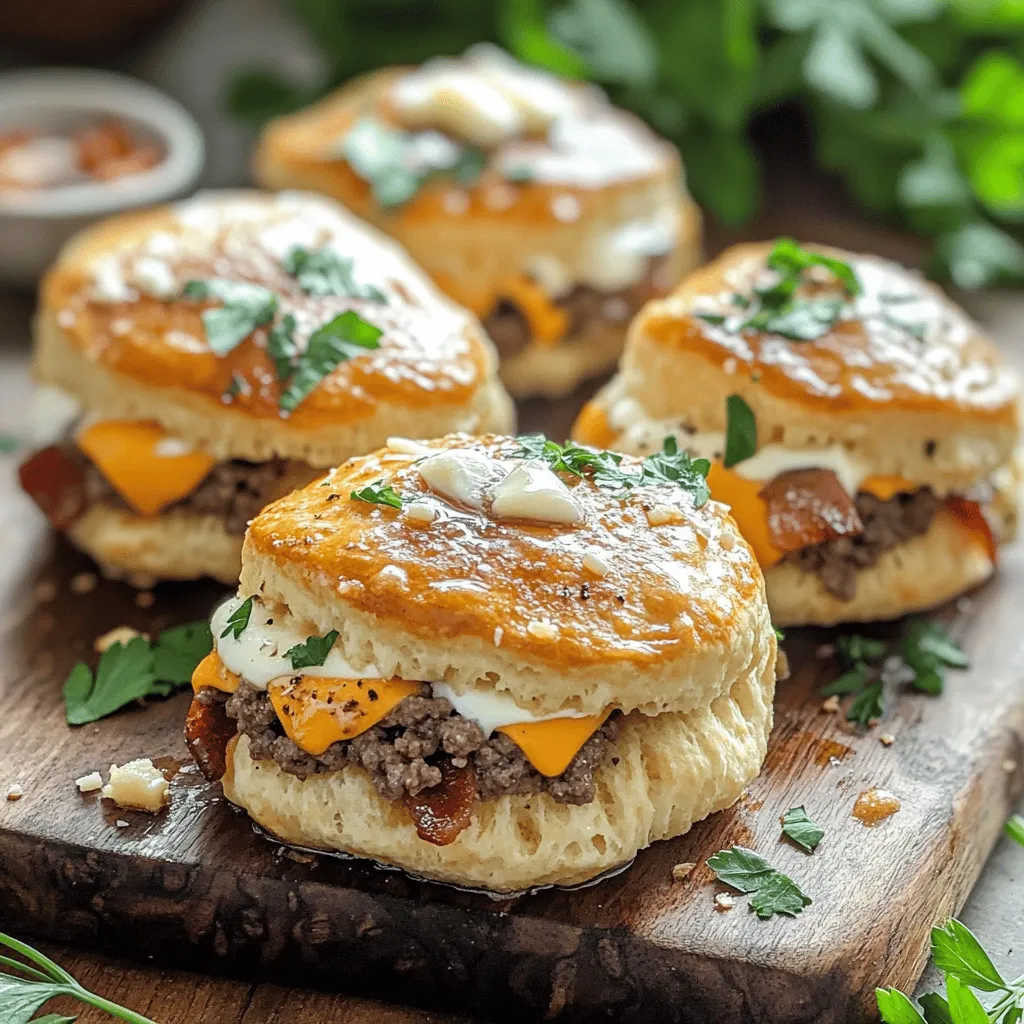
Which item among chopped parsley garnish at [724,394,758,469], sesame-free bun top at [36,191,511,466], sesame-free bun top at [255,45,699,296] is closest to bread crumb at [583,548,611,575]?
chopped parsley garnish at [724,394,758,469]

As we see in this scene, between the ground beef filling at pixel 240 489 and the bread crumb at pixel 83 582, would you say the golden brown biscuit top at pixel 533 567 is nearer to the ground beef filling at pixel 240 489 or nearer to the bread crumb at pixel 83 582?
the ground beef filling at pixel 240 489

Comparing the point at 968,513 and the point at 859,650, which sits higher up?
the point at 968,513

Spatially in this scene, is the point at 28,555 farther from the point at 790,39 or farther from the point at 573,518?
the point at 790,39

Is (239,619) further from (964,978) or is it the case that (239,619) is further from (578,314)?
(578,314)

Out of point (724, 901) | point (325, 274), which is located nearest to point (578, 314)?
point (325, 274)

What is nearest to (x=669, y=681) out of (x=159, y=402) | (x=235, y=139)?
(x=159, y=402)

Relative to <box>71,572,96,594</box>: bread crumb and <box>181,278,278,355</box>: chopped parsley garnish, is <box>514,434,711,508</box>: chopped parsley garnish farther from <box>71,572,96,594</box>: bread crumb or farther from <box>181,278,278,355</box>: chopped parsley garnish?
<box>71,572,96,594</box>: bread crumb
